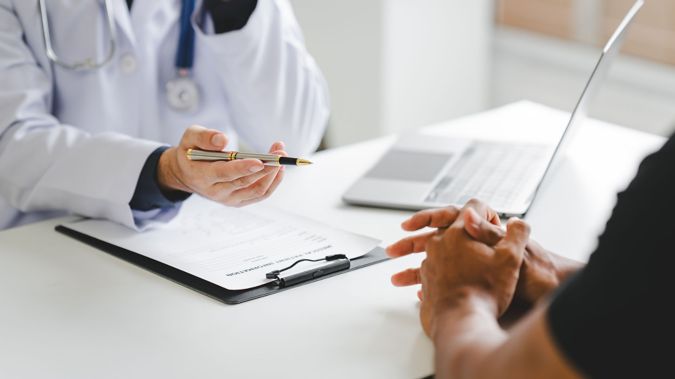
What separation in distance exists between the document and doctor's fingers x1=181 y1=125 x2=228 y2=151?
0.43ft

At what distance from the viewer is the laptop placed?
4.62ft

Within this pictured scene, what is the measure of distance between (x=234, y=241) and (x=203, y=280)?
12 cm

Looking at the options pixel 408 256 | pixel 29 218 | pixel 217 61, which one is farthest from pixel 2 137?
pixel 408 256

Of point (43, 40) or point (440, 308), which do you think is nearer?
point (440, 308)

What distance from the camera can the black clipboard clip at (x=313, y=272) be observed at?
115cm

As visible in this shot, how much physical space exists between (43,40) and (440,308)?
922mm

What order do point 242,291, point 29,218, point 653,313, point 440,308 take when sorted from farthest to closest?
point 29,218
point 242,291
point 440,308
point 653,313

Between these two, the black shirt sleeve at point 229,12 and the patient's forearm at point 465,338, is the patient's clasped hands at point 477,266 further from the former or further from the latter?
the black shirt sleeve at point 229,12

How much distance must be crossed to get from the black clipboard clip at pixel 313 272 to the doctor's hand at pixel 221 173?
0.45ft

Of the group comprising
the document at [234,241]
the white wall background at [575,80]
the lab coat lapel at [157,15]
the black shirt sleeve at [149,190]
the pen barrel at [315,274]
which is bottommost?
the white wall background at [575,80]

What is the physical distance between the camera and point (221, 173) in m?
1.23

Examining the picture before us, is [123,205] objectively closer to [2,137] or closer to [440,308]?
[2,137]

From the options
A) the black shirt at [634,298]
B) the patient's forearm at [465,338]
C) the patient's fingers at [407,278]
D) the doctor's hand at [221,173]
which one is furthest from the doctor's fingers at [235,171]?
the black shirt at [634,298]

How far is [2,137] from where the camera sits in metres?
1.48
